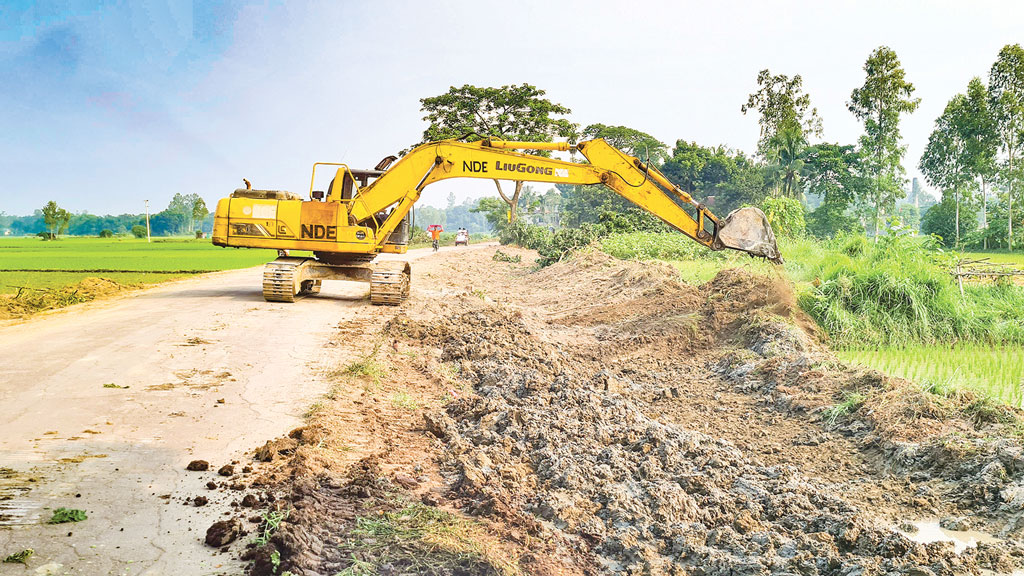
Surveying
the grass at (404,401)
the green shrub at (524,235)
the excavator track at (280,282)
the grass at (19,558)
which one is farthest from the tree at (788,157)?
the grass at (19,558)

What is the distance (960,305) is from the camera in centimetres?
972

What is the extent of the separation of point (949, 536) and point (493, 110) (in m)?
38.9

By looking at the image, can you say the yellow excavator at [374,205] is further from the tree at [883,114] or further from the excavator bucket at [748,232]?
the tree at [883,114]

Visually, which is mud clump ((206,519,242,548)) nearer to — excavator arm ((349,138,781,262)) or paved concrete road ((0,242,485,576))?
paved concrete road ((0,242,485,576))

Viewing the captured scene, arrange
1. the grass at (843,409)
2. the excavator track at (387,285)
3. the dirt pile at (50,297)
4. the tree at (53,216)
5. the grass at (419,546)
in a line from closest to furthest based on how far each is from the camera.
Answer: the grass at (419,546), the grass at (843,409), the dirt pile at (50,297), the excavator track at (387,285), the tree at (53,216)

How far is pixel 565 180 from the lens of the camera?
11344 mm

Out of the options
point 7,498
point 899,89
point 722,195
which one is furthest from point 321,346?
point 722,195

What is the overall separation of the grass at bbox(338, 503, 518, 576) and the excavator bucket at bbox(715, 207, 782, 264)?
26.4 feet

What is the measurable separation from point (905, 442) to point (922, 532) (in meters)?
1.28

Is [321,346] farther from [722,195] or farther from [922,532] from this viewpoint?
[722,195]

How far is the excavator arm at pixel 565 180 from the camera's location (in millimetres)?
10500

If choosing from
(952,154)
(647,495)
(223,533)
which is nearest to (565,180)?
(647,495)

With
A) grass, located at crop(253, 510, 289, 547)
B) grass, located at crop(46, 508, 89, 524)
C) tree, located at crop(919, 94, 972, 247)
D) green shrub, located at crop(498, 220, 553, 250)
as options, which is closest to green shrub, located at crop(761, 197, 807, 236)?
grass, located at crop(253, 510, 289, 547)

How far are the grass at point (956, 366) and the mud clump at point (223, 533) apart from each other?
5.99 meters
